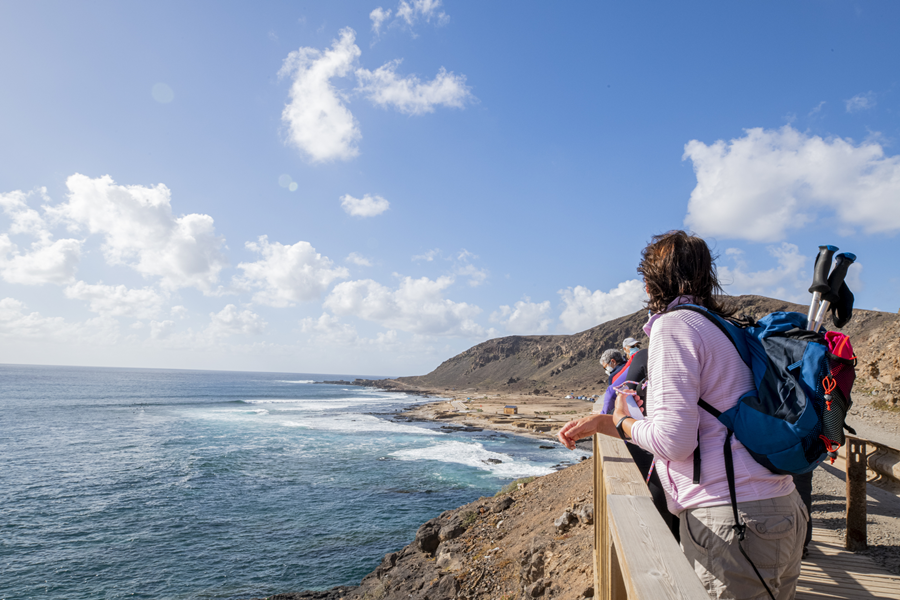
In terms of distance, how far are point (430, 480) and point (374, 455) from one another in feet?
27.5

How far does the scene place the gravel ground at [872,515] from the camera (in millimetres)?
4449

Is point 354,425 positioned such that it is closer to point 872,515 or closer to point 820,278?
point 872,515

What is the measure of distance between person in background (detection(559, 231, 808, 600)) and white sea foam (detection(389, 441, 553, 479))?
72.9 ft

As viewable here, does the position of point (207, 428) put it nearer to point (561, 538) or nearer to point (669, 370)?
point (561, 538)

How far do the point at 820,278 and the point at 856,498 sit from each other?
156 inches

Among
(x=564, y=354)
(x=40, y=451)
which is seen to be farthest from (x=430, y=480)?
(x=564, y=354)

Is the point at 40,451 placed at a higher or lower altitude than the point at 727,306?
lower

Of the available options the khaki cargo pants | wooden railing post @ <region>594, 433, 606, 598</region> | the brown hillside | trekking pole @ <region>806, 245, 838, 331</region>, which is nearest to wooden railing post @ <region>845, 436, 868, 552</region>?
wooden railing post @ <region>594, 433, 606, 598</region>

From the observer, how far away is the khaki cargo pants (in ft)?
5.21

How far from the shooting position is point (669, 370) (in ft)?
5.41

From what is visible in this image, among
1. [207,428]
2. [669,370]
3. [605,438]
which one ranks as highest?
[669,370]

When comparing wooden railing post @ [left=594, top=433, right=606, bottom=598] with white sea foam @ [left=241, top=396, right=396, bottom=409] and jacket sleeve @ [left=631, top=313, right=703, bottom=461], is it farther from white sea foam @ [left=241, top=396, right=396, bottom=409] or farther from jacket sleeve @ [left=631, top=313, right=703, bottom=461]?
white sea foam @ [left=241, top=396, right=396, bottom=409]

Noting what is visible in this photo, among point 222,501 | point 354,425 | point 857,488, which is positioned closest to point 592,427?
point 857,488

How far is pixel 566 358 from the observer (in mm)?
105500
